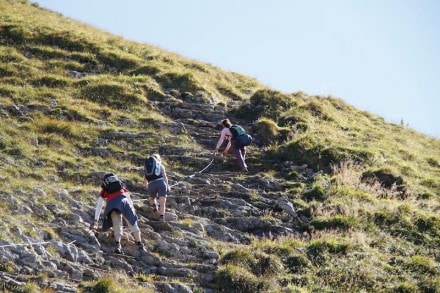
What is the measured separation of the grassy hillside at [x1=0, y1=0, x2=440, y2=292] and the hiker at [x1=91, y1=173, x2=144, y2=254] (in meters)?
1.40

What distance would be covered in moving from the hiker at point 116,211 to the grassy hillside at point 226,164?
1.40 meters

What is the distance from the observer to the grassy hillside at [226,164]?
18.8 m

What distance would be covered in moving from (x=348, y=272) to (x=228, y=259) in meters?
3.57

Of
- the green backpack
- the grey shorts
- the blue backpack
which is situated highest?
the green backpack

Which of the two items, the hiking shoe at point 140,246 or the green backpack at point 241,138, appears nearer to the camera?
the hiking shoe at point 140,246

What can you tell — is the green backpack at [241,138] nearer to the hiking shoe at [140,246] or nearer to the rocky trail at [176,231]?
the rocky trail at [176,231]

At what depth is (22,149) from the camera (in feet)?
76.2

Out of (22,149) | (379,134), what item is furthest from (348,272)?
Result: (379,134)

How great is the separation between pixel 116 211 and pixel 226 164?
879 cm

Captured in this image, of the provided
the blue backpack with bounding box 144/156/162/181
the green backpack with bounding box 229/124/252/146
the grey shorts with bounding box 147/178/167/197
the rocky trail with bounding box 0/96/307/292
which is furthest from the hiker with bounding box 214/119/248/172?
the grey shorts with bounding box 147/178/167/197

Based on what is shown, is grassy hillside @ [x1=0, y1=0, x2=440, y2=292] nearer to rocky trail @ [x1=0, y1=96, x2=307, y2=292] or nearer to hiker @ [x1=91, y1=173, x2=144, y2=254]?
rocky trail @ [x1=0, y1=96, x2=307, y2=292]

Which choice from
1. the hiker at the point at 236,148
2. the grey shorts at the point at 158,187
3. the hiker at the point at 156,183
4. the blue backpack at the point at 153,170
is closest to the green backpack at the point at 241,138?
the hiker at the point at 236,148

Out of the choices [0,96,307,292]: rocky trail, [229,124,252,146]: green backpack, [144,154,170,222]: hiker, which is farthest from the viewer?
[229,124,252,146]: green backpack

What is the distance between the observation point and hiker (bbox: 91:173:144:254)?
18.5 metres
